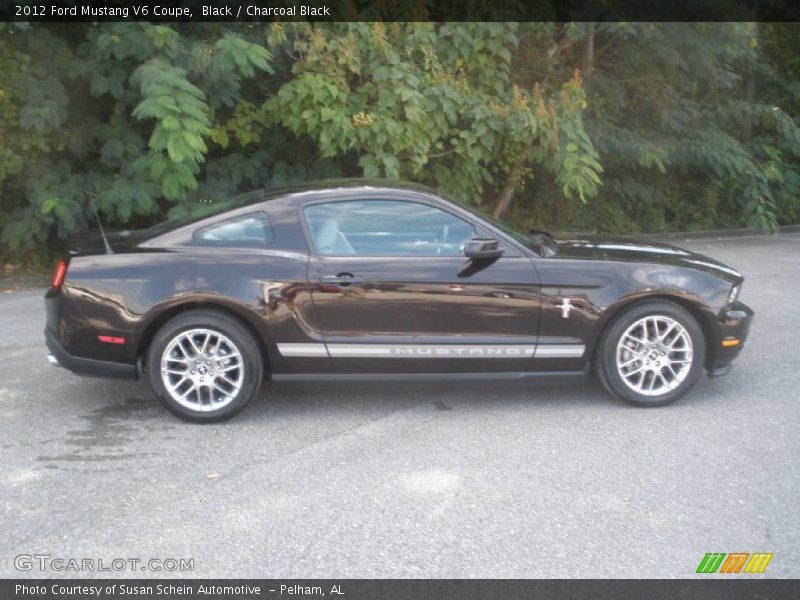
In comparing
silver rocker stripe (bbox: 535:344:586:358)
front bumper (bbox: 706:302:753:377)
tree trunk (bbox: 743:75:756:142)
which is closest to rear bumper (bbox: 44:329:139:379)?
silver rocker stripe (bbox: 535:344:586:358)

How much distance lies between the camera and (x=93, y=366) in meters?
4.97

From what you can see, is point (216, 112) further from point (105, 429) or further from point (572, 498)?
point (572, 498)

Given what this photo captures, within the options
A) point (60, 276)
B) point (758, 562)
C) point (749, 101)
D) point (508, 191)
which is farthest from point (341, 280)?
point (749, 101)

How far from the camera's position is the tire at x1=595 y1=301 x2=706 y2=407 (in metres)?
5.19

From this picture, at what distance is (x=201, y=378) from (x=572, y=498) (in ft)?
7.67

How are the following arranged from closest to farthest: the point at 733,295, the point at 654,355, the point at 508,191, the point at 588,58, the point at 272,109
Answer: the point at 654,355, the point at 733,295, the point at 272,109, the point at 508,191, the point at 588,58

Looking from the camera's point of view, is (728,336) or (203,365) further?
(728,336)

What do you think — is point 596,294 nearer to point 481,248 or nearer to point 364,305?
point 481,248

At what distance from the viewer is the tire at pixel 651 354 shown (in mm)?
5188

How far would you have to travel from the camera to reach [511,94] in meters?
9.46

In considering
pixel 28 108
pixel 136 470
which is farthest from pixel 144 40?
pixel 136 470

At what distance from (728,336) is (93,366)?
4.10 m

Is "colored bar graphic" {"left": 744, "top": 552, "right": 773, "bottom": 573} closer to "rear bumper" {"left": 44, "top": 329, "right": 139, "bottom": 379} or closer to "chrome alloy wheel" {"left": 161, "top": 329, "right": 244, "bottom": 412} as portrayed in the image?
"chrome alloy wheel" {"left": 161, "top": 329, "right": 244, "bottom": 412}

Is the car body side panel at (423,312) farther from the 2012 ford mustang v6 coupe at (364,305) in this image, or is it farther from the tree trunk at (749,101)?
the tree trunk at (749,101)
